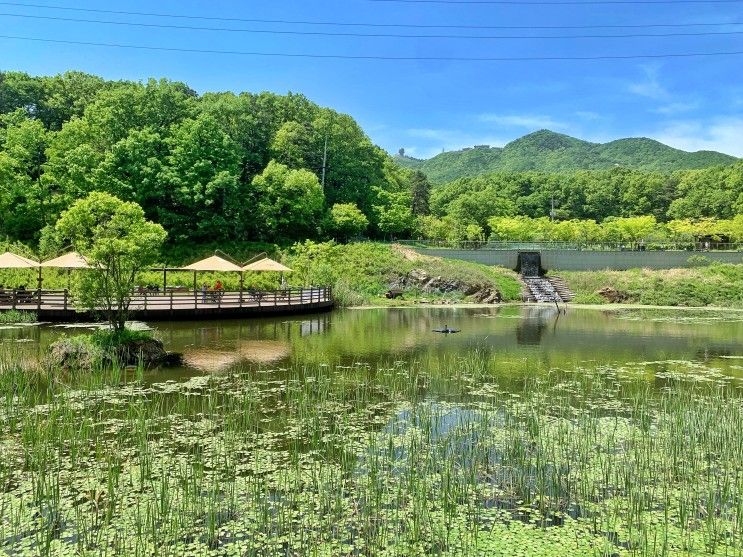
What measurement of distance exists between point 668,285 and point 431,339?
Answer: 86.4 feet

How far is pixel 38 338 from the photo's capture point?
58.6 feet

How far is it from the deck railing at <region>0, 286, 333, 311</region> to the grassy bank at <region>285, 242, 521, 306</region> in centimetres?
495

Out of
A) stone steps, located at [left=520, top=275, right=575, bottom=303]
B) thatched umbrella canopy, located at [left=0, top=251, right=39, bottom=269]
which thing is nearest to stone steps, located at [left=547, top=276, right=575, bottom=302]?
stone steps, located at [left=520, top=275, right=575, bottom=303]

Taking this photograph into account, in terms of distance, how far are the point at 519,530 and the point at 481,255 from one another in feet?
139

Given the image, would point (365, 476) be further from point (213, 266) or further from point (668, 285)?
point (668, 285)

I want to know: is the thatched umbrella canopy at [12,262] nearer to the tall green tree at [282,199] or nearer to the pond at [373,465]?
the pond at [373,465]

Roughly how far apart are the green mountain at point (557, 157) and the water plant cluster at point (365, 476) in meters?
138

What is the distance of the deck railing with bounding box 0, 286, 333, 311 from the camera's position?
23.5m

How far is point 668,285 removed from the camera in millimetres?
39031

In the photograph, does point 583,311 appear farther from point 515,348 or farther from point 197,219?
point 197,219

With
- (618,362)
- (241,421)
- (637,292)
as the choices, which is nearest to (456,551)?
(241,421)

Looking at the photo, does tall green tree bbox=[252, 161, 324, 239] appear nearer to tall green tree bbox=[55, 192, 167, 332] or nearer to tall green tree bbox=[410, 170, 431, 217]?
tall green tree bbox=[55, 192, 167, 332]

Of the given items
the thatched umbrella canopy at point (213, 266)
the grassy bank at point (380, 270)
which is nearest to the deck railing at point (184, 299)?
the thatched umbrella canopy at point (213, 266)

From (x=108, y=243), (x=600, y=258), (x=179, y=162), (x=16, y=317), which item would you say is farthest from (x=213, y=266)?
(x=600, y=258)
